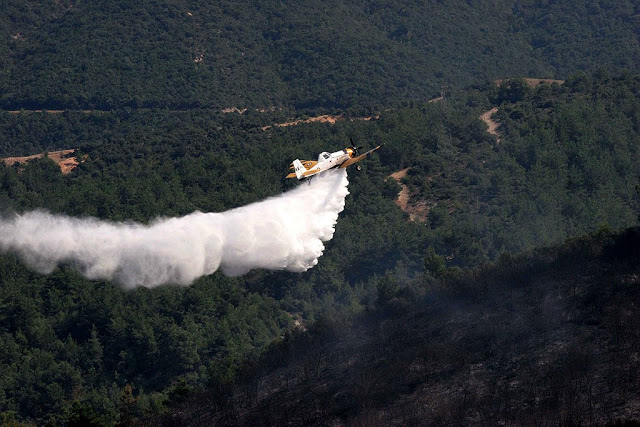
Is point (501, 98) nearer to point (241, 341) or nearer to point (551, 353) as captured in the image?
point (241, 341)

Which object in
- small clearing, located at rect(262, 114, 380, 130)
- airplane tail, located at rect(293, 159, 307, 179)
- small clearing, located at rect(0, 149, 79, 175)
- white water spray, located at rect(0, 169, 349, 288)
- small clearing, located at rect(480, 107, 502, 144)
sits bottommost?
small clearing, located at rect(0, 149, 79, 175)

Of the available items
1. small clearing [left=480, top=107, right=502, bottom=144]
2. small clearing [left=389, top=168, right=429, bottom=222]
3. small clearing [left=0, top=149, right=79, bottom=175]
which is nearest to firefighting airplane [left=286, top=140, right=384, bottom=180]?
small clearing [left=389, top=168, right=429, bottom=222]

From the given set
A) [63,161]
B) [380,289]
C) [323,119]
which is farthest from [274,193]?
[323,119]

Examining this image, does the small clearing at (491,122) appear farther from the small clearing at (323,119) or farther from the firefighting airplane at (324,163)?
the firefighting airplane at (324,163)

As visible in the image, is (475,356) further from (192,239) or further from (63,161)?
(63,161)

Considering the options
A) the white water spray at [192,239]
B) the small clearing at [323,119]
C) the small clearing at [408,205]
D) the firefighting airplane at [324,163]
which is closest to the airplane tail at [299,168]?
the firefighting airplane at [324,163]

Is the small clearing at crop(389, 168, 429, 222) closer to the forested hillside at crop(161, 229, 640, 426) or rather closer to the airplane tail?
the forested hillside at crop(161, 229, 640, 426)
